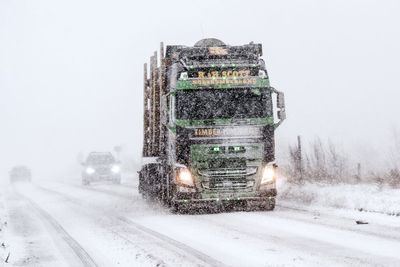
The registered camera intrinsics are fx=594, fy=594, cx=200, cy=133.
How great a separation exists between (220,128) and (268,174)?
59.8 inches

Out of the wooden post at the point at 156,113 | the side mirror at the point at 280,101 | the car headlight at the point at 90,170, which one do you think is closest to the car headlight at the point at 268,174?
the side mirror at the point at 280,101

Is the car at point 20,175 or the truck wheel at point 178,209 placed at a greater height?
the car at point 20,175

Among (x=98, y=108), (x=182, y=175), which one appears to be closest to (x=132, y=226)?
(x=182, y=175)

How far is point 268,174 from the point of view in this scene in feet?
44.3

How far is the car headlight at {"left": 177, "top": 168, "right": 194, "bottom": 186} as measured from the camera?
1325 cm

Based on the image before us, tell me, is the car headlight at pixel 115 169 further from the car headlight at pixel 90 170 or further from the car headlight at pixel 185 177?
the car headlight at pixel 185 177

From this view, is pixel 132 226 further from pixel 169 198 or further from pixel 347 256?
pixel 347 256

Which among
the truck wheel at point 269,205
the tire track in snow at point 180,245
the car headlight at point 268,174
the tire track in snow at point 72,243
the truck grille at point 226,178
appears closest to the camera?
the tire track in snow at point 180,245

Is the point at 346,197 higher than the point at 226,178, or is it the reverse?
the point at 226,178

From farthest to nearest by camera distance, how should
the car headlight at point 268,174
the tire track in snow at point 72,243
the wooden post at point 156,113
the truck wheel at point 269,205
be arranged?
the wooden post at point 156,113 < the truck wheel at point 269,205 < the car headlight at point 268,174 < the tire track in snow at point 72,243

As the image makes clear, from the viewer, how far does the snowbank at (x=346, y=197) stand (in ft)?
40.0

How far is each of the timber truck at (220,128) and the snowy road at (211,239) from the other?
1.83 feet

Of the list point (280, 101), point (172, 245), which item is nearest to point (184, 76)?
point (280, 101)

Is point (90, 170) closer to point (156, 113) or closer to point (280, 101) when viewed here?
point (156, 113)
